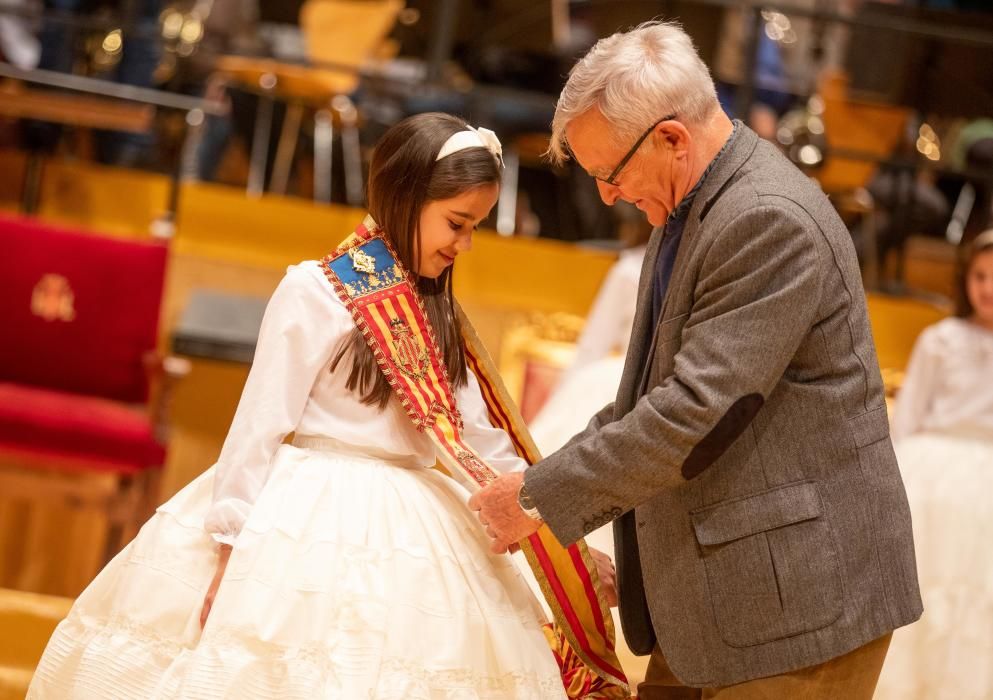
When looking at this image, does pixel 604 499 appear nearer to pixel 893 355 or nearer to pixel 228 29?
pixel 893 355

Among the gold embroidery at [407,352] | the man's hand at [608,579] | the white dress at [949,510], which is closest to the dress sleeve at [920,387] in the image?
the white dress at [949,510]

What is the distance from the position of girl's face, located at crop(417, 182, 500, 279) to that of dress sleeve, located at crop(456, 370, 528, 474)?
27cm

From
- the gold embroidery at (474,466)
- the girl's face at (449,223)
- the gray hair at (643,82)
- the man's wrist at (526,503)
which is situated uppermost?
the gray hair at (643,82)

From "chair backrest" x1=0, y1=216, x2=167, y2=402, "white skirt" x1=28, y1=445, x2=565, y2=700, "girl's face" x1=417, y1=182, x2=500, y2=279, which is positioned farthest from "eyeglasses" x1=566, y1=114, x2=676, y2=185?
"chair backrest" x1=0, y1=216, x2=167, y2=402

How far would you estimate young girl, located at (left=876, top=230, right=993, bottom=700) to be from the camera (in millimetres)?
3656

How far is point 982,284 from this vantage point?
4281 millimetres

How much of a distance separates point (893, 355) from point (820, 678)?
12.1ft

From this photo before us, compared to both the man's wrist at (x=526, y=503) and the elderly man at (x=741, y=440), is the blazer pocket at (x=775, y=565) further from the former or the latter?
the man's wrist at (x=526, y=503)

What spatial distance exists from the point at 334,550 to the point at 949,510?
2441 mm

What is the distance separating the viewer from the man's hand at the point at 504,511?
218 centimetres

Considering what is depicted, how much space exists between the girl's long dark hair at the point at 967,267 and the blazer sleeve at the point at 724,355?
2531 mm

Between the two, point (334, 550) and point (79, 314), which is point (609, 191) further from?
point (79, 314)

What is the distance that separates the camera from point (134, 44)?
5656 mm

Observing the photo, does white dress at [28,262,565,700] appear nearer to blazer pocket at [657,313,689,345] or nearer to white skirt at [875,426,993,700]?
blazer pocket at [657,313,689,345]
